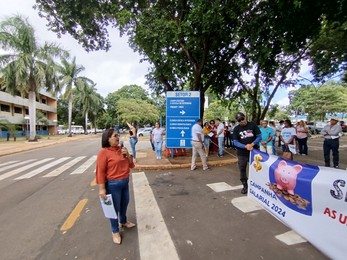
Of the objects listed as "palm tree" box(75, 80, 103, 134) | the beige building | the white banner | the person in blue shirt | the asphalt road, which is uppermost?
"palm tree" box(75, 80, 103, 134)

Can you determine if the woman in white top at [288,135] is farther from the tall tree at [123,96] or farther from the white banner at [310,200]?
the tall tree at [123,96]

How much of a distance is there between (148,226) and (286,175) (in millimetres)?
2395

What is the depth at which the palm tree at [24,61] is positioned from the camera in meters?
22.9

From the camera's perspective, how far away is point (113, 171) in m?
3.31

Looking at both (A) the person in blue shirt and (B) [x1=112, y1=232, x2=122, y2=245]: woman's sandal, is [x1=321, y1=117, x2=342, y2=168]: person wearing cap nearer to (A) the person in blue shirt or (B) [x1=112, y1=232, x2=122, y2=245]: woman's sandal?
(A) the person in blue shirt

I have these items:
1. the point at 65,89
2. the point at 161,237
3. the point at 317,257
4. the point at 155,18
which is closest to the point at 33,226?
the point at 161,237

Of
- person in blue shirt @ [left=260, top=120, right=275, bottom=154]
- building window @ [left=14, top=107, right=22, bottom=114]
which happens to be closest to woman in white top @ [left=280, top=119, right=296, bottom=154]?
person in blue shirt @ [left=260, top=120, right=275, bottom=154]

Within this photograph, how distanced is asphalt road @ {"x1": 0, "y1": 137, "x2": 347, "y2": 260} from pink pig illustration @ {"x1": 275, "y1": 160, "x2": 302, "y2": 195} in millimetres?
631

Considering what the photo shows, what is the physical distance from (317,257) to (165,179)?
460 cm

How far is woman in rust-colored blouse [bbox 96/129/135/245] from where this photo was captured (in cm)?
325

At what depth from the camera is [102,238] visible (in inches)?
138

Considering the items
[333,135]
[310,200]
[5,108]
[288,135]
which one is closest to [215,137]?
[288,135]

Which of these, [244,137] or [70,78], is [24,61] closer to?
[70,78]

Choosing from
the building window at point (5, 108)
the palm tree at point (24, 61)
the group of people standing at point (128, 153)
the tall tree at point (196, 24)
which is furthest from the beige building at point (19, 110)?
the group of people standing at point (128, 153)
